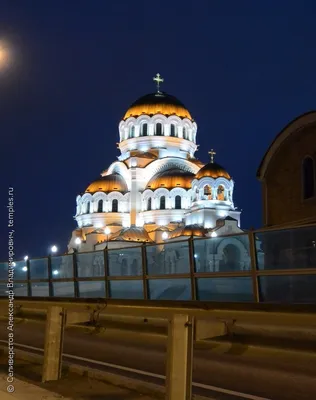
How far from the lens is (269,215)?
23.8 meters

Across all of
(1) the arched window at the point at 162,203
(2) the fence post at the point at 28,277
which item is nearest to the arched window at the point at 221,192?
(1) the arched window at the point at 162,203

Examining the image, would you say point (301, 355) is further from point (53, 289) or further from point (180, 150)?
point (180, 150)

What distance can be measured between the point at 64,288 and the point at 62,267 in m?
0.75

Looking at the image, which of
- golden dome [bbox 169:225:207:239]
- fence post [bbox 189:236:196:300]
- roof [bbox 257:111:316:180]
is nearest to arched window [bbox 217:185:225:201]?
golden dome [bbox 169:225:207:239]

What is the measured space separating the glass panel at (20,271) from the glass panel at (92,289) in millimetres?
3704

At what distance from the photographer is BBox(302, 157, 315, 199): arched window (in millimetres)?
21800

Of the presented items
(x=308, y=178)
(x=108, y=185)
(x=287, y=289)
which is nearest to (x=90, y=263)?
(x=287, y=289)

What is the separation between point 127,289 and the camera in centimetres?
1240

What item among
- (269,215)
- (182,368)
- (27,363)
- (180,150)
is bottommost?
(27,363)

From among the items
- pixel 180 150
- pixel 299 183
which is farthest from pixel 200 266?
pixel 180 150

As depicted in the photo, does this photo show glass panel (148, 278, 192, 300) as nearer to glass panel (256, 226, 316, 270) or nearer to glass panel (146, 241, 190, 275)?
glass panel (146, 241, 190, 275)

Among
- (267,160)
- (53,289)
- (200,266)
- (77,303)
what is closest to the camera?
(77,303)

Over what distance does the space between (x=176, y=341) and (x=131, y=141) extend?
216 ft

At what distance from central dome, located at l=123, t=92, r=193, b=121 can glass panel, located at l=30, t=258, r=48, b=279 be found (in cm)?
5462
